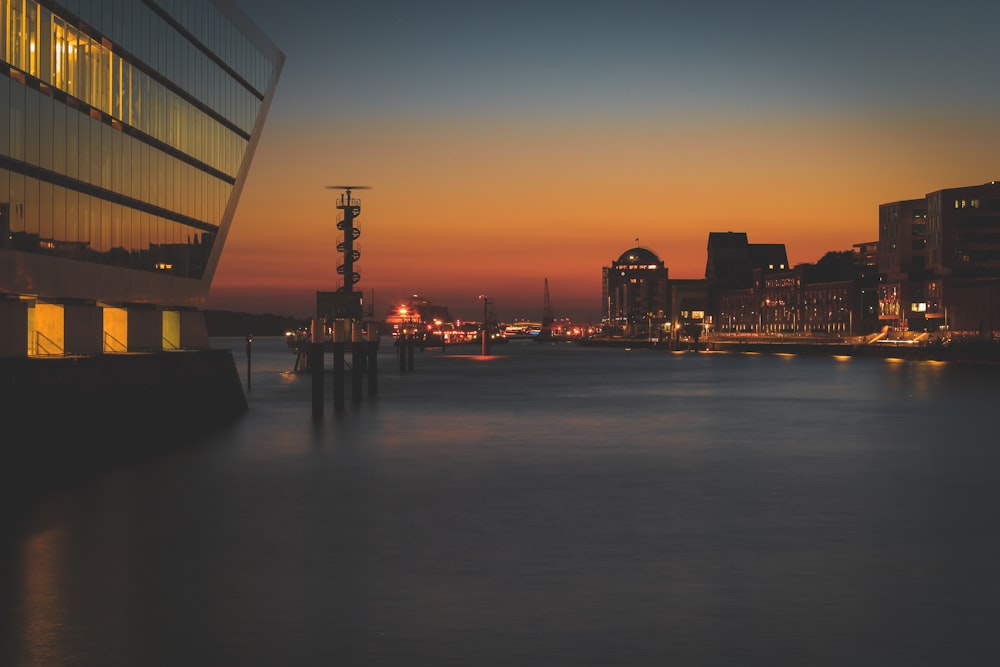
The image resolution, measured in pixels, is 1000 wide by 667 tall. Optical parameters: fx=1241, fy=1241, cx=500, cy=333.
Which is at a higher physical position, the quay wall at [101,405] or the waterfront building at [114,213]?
the waterfront building at [114,213]

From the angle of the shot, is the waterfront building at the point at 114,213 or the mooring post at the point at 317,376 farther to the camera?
the mooring post at the point at 317,376

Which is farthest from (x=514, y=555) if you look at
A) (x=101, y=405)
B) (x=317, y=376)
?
(x=317, y=376)

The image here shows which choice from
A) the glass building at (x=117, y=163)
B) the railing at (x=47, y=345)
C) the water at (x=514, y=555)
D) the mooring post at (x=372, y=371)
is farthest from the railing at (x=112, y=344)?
the mooring post at (x=372, y=371)

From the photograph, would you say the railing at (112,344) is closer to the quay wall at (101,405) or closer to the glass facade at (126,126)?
the glass facade at (126,126)

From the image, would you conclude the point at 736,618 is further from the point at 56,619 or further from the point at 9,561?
the point at 9,561

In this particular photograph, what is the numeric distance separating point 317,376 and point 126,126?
47.2 ft

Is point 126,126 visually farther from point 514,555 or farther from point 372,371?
point 372,371

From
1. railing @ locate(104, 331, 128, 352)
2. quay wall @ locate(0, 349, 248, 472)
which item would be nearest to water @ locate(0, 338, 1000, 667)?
quay wall @ locate(0, 349, 248, 472)

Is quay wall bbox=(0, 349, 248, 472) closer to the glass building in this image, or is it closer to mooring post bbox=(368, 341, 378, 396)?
the glass building

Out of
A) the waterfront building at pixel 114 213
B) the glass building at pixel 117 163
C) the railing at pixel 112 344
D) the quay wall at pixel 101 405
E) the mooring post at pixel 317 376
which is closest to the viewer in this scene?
the quay wall at pixel 101 405

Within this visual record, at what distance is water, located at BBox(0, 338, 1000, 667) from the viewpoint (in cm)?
1500

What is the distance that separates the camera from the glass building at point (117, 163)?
130 ft

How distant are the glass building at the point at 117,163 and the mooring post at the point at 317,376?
7.17m

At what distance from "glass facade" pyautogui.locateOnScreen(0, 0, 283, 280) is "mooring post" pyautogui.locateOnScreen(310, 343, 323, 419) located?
25.6 feet
